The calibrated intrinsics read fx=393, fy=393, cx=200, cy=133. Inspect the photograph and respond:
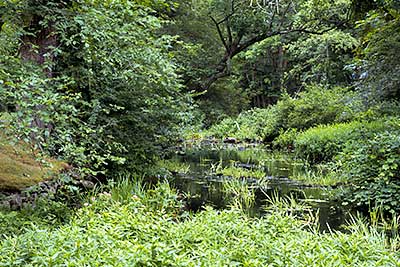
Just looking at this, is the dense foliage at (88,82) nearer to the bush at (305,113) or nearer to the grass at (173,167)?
the grass at (173,167)

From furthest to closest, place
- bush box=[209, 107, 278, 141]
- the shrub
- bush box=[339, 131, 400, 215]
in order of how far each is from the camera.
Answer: bush box=[209, 107, 278, 141] < the shrub < bush box=[339, 131, 400, 215]

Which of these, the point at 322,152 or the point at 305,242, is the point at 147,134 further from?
the point at 322,152

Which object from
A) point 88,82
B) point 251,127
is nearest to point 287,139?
point 251,127

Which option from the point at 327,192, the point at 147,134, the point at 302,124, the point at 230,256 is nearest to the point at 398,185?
the point at 327,192

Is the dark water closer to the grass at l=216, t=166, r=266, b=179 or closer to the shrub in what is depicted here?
the grass at l=216, t=166, r=266, b=179

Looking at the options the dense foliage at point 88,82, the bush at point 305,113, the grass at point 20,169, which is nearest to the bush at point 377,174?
the dense foliage at point 88,82

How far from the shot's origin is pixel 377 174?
5.42m

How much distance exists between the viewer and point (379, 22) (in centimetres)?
815

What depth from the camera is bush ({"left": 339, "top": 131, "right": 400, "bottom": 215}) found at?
5.11 metres

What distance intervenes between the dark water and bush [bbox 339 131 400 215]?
38cm

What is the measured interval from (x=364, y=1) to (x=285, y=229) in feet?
16.7

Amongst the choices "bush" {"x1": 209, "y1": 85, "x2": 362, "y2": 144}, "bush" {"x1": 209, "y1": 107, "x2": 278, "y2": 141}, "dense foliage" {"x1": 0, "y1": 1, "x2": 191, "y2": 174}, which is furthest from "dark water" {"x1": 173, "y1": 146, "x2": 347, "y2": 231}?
"bush" {"x1": 209, "y1": 107, "x2": 278, "y2": 141}

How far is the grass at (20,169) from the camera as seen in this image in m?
4.13

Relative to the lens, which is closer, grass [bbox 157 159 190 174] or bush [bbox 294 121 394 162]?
grass [bbox 157 159 190 174]
